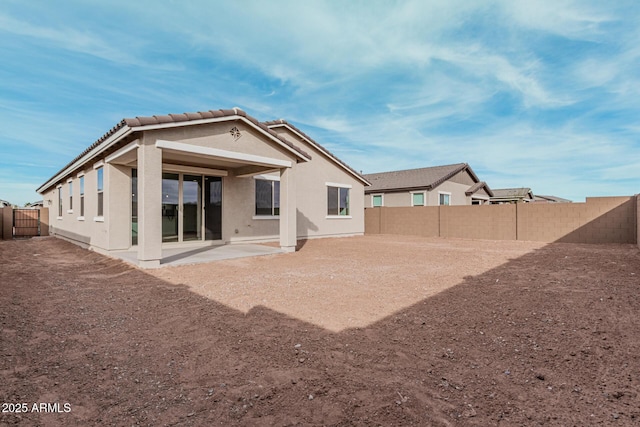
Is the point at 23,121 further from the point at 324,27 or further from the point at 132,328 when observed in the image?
the point at 132,328

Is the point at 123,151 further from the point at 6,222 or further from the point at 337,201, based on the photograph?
the point at 6,222

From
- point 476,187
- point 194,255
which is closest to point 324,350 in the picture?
point 194,255

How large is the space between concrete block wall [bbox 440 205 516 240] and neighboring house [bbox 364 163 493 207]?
5087mm

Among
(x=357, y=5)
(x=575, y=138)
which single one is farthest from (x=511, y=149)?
(x=357, y=5)

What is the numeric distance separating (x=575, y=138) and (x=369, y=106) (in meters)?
11.9

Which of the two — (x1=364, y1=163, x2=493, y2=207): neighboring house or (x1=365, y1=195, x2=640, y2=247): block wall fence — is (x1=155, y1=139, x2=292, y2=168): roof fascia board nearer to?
(x1=365, y1=195, x2=640, y2=247): block wall fence

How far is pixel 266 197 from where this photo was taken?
13.2 m

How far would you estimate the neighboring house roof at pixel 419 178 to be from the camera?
23100 millimetres

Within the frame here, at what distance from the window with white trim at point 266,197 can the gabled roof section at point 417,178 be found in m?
12.8

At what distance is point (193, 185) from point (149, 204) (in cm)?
405

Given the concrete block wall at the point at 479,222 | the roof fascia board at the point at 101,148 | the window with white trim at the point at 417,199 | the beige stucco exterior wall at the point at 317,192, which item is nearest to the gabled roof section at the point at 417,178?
the window with white trim at the point at 417,199

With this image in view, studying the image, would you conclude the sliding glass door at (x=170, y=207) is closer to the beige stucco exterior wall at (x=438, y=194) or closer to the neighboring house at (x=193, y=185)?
the neighboring house at (x=193, y=185)

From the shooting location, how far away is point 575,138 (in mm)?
18047

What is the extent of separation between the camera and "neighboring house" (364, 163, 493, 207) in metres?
22.8
